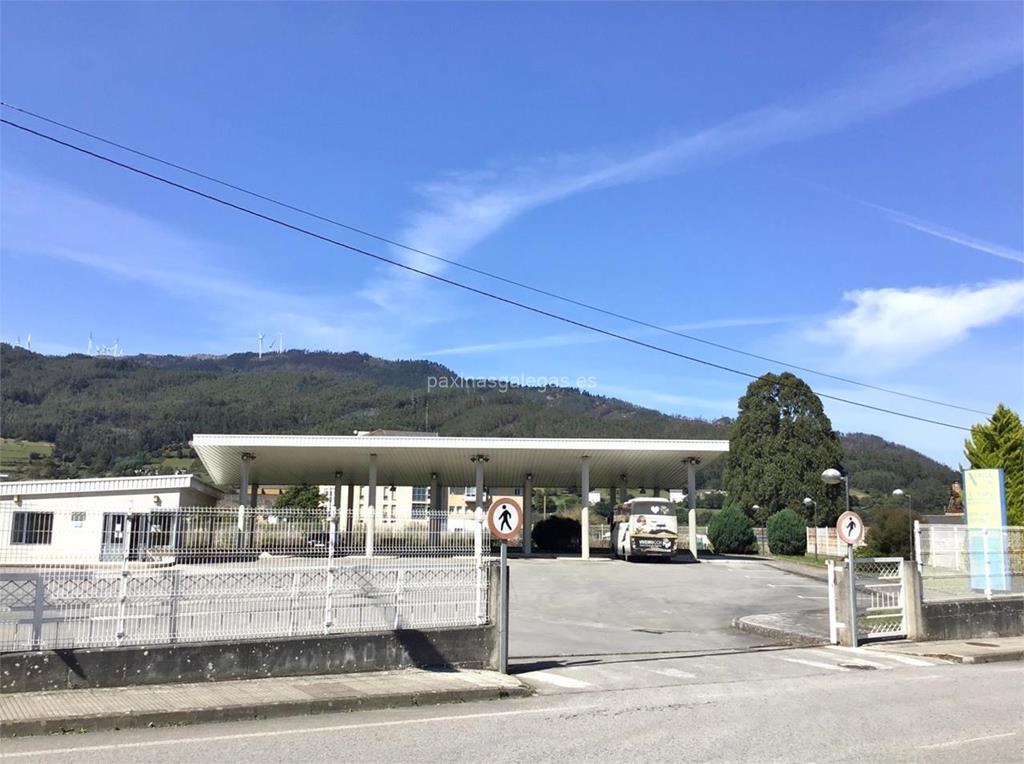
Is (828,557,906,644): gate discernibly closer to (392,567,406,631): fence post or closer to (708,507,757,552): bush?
(392,567,406,631): fence post

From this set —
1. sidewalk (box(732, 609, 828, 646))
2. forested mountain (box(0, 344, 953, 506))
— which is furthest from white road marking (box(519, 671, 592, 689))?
forested mountain (box(0, 344, 953, 506))

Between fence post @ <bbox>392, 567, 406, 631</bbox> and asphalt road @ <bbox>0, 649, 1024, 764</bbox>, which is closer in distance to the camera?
asphalt road @ <bbox>0, 649, 1024, 764</bbox>

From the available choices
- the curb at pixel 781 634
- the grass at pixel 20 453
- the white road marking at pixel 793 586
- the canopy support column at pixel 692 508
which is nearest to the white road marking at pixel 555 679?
the curb at pixel 781 634

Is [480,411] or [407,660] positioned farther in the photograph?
[480,411]

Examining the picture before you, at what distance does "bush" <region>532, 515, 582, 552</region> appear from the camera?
5316 centimetres

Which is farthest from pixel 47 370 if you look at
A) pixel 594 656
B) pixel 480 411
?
pixel 594 656

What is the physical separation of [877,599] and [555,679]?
8.94 meters

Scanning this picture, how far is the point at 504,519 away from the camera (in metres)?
12.7

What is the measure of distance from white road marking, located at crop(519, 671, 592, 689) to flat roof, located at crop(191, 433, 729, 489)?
2596 centimetres

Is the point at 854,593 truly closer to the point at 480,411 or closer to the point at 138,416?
the point at 480,411

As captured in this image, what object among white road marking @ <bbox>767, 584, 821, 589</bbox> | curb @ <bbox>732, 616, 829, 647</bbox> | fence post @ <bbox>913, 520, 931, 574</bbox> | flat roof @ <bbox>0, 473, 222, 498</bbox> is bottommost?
white road marking @ <bbox>767, 584, 821, 589</bbox>

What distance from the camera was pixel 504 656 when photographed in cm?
1230

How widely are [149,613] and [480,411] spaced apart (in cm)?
14558

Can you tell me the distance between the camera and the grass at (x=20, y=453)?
398 ft
